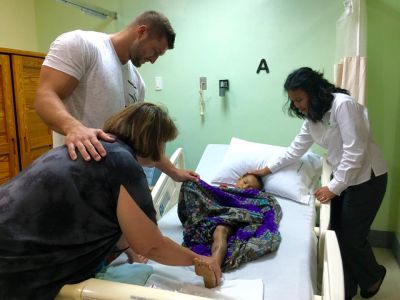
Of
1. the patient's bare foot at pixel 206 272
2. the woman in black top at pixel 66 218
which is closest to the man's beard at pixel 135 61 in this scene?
the woman in black top at pixel 66 218

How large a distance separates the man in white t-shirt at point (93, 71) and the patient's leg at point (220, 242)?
0.73 meters

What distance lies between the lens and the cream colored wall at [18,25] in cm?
321

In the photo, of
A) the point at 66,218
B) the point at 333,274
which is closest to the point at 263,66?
the point at 333,274

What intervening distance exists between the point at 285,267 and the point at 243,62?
6.18 feet

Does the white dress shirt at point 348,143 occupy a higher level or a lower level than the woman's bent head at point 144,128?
A: lower

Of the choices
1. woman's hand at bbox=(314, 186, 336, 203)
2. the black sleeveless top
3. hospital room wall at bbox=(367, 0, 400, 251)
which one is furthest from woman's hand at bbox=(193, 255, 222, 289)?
hospital room wall at bbox=(367, 0, 400, 251)

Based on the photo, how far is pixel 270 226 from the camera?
1.65 metres

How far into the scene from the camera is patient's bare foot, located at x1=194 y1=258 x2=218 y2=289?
1.11 meters

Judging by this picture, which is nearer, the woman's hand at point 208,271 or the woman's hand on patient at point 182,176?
the woman's hand at point 208,271

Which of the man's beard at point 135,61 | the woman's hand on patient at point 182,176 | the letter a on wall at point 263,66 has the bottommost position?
the woman's hand on patient at point 182,176

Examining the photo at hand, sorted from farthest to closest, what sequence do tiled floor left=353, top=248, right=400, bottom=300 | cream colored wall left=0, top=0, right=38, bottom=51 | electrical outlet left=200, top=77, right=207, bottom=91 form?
cream colored wall left=0, top=0, right=38, bottom=51 < electrical outlet left=200, top=77, right=207, bottom=91 < tiled floor left=353, top=248, right=400, bottom=300

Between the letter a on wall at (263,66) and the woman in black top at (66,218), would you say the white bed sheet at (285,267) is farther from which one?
the letter a on wall at (263,66)

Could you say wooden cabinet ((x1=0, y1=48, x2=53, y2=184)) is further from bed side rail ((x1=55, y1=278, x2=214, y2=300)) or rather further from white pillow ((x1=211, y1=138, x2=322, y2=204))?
bed side rail ((x1=55, y1=278, x2=214, y2=300))

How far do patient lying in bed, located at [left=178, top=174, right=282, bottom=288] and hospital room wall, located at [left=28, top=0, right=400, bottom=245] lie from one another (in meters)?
1.07
